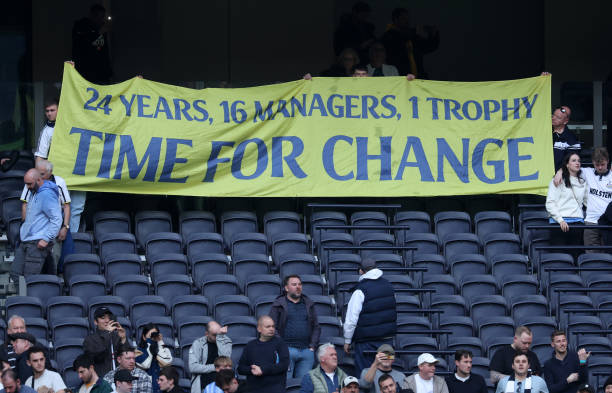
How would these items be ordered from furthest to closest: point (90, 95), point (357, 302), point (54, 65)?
Answer: 1. point (54, 65)
2. point (90, 95)
3. point (357, 302)

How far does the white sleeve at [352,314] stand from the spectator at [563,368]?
204 cm

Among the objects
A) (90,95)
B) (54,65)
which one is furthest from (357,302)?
(54,65)

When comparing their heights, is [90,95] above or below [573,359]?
above

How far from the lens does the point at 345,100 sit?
18672mm

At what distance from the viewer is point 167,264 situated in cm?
1688

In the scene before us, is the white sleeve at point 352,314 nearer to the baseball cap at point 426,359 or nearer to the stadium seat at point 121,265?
the baseball cap at point 426,359

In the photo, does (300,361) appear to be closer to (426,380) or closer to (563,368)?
(426,380)

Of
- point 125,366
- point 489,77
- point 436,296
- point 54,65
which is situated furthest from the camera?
point 489,77

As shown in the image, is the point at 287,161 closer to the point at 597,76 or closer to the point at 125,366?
the point at 125,366

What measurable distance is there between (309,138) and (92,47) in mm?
3102

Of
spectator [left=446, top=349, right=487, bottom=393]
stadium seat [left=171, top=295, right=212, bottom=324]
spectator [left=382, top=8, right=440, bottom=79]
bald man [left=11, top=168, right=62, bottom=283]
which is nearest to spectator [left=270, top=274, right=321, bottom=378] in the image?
stadium seat [left=171, top=295, right=212, bottom=324]

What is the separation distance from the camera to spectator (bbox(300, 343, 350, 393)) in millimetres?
14727

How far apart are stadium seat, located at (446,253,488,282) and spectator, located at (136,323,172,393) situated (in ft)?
13.7

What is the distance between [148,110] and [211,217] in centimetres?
153
